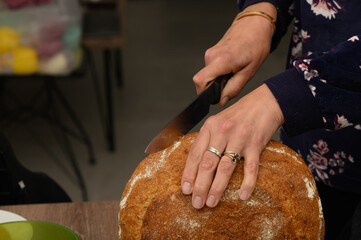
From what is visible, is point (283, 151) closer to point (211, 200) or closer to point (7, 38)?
point (211, 200)

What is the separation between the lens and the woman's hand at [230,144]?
87 centimetres

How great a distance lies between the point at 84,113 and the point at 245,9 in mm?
2582

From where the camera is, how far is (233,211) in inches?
35.6

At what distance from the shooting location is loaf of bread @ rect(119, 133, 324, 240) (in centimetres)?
90

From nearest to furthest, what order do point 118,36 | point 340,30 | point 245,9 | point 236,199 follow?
point 236,199
point 340,30
point 245,9
point 118,36

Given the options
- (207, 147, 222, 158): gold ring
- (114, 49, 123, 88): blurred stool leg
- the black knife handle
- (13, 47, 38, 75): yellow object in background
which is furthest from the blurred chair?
(207, 147, 222, 158): gold ring

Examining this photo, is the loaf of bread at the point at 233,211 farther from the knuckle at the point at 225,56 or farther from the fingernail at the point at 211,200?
the knuckle at the point at 225,56

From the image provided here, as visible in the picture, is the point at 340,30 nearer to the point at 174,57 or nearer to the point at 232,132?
the point at 232,132

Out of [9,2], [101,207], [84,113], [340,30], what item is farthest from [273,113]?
[84,113]

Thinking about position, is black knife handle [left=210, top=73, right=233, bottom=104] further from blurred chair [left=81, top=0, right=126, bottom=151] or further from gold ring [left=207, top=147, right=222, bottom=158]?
blurred chair [left=81, top=0, right=126, bottom=151]

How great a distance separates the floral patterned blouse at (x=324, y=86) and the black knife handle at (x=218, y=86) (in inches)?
5.4

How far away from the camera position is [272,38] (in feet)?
4.26

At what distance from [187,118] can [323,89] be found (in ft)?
0.96

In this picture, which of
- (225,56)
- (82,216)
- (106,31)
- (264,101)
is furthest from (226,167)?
(106,31)
